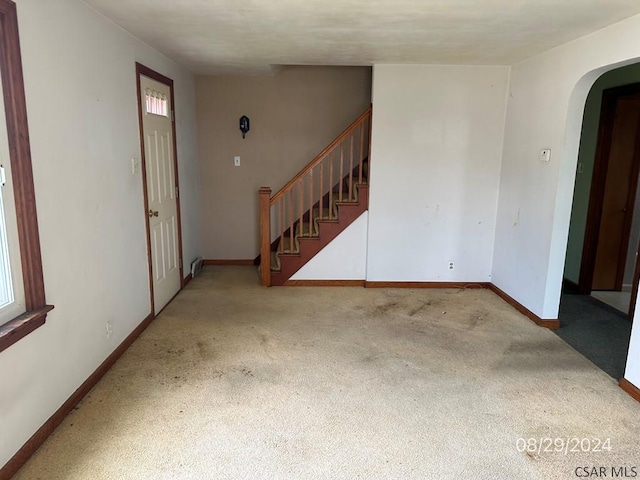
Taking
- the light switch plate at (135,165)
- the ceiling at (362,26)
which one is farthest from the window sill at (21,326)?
the ceiling at (362,26)

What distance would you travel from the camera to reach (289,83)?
5.23m

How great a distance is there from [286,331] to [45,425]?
1776 millimetres

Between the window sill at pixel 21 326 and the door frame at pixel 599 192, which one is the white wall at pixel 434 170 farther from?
the window sill at pixel 21 326

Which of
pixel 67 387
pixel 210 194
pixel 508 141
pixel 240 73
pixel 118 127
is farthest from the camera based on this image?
pixel 210 194

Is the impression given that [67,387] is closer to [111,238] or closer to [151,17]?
[111,238]

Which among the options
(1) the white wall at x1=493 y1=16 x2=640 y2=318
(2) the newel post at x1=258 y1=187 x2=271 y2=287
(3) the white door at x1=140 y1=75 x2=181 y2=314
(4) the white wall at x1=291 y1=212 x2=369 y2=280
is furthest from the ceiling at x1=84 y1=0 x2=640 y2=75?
(4) the white wall at x1=291 y1=212 x2=369 y2=280

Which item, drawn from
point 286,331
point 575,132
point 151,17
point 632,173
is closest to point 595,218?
point 632,173

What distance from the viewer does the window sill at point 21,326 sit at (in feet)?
6.12

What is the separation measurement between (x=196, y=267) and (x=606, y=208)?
4534mm

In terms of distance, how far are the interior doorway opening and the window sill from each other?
3.96 m

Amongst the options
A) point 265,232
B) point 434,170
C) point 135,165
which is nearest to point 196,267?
point 265,232

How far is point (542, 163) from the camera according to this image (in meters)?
3.69

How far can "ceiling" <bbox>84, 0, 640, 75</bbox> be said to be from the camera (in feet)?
8.19

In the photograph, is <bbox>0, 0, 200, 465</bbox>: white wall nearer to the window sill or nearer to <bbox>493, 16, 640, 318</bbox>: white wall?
the window sill
